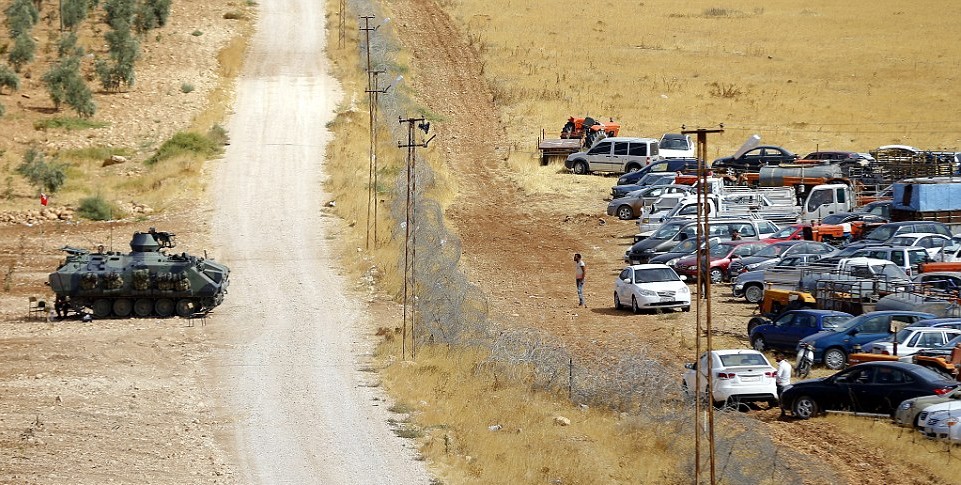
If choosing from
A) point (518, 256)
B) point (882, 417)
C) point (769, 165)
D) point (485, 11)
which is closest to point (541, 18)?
point (485, 11)

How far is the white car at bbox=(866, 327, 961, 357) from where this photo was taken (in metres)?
26.4

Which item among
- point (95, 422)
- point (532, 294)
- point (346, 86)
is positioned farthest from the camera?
point (346, 86)

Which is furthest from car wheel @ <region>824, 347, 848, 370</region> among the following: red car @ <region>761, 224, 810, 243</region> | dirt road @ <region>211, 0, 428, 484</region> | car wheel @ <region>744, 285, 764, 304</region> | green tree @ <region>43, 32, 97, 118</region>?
green tree @ <region>43, 32, 97, 118</region>

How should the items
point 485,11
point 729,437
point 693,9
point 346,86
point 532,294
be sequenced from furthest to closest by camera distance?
1. point 693,9
2. point 485,11
3. point 346,86
4. point 532,294
5. point 729,437

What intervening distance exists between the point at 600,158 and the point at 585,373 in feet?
101

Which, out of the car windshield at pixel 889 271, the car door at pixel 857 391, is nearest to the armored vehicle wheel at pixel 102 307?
the car door at pixel 857 391

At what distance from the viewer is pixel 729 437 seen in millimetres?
20281

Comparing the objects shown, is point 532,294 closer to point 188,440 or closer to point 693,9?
point 188,440

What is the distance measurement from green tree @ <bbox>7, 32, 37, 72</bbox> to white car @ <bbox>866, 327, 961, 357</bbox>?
4732 centimetres

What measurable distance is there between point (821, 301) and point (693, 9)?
6253 centimetres

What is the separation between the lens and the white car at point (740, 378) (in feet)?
80.1

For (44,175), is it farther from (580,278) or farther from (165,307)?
(580,278)

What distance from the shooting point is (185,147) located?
171 ft

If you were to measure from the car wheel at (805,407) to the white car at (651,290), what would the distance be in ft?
30.0
